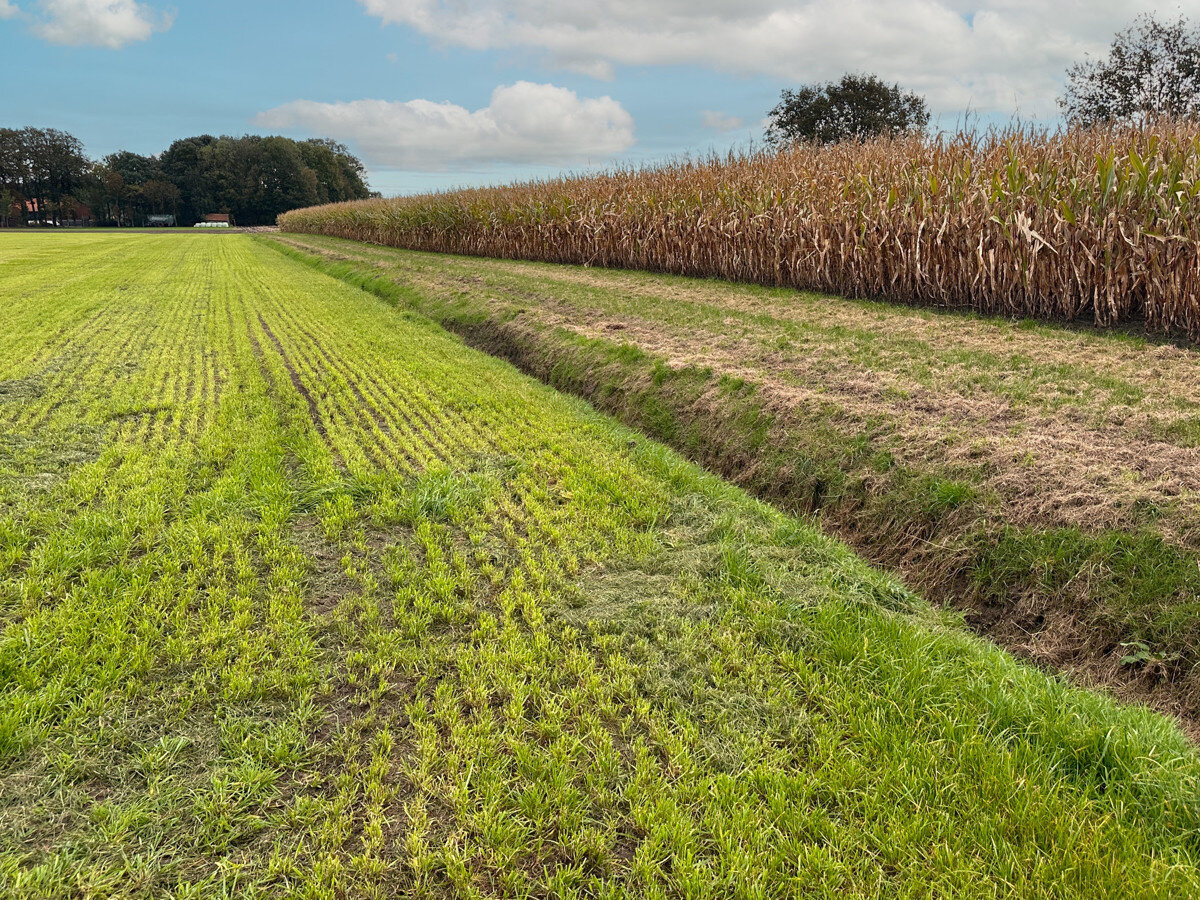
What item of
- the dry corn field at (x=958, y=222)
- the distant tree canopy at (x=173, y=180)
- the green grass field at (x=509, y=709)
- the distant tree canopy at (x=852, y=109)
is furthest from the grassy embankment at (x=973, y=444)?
the distant tree canopy at (x=173, y=180)

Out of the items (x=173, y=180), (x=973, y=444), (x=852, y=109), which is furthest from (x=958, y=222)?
(x=173, y=180)

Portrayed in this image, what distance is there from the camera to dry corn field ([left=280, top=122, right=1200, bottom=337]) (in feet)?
27.2

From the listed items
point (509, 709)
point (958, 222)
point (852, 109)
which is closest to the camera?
point (509, 709)

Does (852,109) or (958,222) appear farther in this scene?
(852,109)

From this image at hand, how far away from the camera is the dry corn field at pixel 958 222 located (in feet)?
27.2

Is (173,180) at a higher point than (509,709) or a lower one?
higher

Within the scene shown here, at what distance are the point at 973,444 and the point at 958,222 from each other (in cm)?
702

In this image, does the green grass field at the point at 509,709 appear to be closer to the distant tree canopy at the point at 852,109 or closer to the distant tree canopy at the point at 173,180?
the distant tree canopy at the point at 852,109

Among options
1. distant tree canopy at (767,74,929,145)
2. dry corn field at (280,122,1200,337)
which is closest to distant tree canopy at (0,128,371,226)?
distant tree canopy at (767,74,929,145)

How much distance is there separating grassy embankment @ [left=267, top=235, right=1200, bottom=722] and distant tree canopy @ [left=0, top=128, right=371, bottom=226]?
110326 mm

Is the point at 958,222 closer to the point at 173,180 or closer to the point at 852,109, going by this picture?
the point at 852,109

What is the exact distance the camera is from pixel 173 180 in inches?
4621

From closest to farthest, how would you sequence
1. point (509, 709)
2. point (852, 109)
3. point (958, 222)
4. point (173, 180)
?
point (509, 709) < point (958, 222) < point (852, 109) < point (173, 180)

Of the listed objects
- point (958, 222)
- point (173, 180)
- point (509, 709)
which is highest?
point (173, 180)
